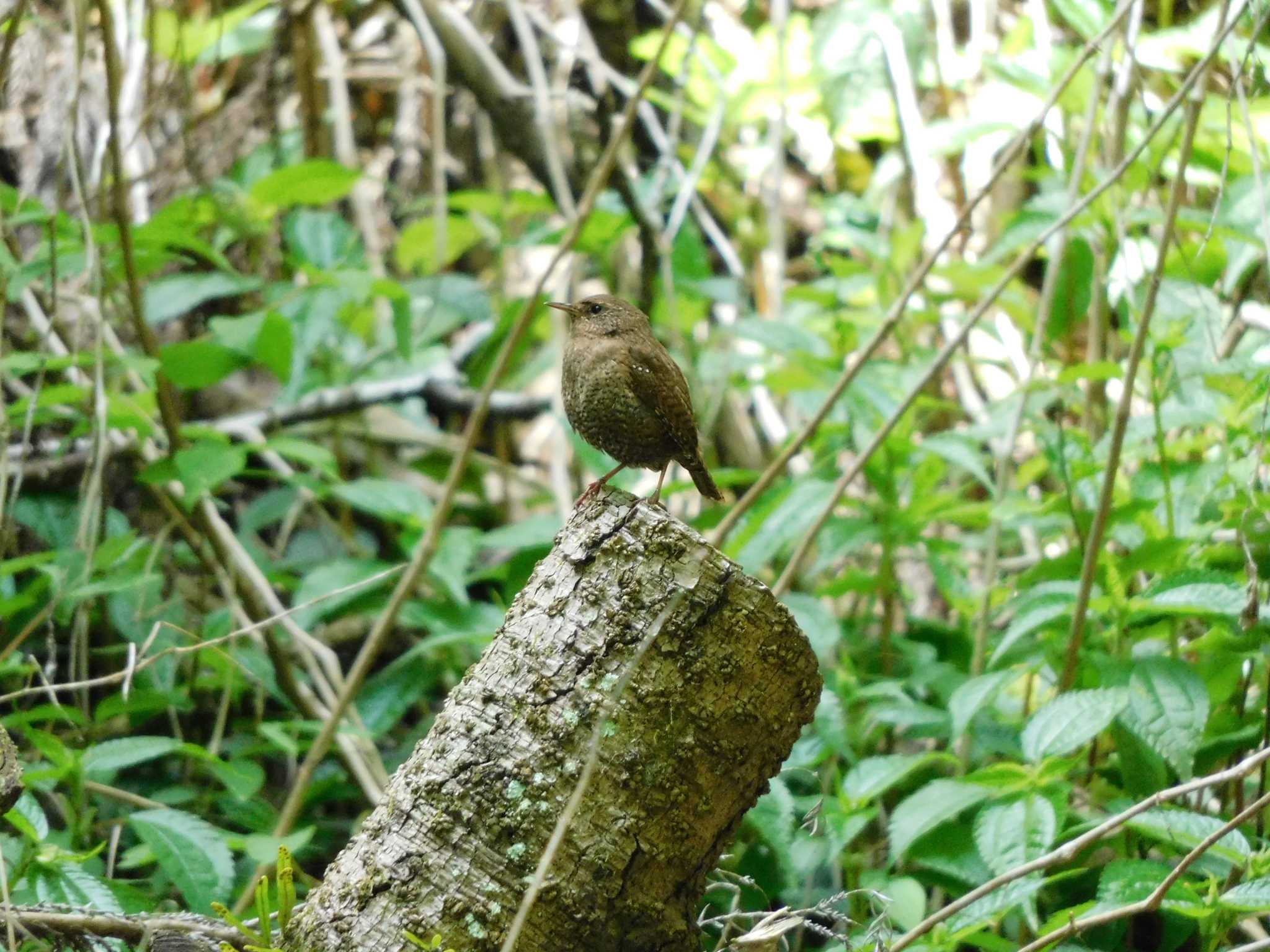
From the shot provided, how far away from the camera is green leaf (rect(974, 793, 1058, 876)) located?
2.39m

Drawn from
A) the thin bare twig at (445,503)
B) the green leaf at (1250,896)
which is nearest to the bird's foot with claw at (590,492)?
the thin bare twig at (445,503)

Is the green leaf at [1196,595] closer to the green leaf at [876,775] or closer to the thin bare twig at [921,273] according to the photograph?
the green leaf at [876,775]

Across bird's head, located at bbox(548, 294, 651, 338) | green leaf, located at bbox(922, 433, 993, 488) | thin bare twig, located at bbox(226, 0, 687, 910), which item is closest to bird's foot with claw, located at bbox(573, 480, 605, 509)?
thin bare twig, located at bbox(226, 0, 687, 910)

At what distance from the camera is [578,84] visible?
576 centimetres

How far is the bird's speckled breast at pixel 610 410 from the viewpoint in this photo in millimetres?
2764

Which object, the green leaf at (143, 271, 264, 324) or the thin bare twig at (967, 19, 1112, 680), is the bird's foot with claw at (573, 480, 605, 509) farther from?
the green leaf at (143, 271, 264, 324)

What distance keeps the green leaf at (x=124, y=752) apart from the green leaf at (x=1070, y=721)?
1743 mm

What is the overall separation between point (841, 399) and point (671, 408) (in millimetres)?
844

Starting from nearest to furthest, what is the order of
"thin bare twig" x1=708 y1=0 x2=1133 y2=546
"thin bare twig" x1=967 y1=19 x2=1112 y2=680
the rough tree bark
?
1. the rough tree bark
2. "thin bare twig" x1=708 y1=0 x2=1133 y2=546
3. "thin bare twig" x1=967 y1=19 x2=1112 y2=680

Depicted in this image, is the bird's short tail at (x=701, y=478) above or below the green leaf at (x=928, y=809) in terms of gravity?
above

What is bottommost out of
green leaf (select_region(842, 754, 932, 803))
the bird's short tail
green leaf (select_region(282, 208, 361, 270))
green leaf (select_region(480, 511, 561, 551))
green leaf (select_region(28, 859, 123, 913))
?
green leaf (select_region(842, 754, 932, 803))

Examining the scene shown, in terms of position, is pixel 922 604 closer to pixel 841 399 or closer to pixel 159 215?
pixel 841 399

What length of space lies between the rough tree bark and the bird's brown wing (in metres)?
0.88

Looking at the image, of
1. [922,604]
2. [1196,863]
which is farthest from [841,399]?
[922,604]
